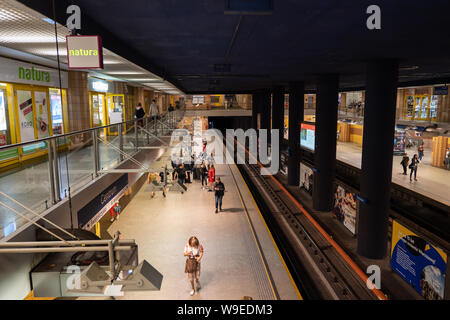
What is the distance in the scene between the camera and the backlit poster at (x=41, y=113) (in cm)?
1036

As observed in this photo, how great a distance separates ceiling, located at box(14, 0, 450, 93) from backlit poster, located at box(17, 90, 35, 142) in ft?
12.3

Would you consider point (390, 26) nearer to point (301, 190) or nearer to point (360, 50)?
point (360, 50)

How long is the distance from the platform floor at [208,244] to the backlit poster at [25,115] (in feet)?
12.2

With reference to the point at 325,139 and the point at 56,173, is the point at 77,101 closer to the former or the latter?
the point at 56,173

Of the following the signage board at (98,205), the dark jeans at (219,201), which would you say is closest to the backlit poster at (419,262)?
the dark jeans at (219,201)

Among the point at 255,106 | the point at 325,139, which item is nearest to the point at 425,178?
the point at 325,139

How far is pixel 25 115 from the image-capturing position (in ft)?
31.7

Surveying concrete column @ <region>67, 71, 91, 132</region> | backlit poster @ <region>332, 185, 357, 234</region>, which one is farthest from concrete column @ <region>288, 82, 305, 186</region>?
concrete column @ <region>67, 71, 91, 132</region>

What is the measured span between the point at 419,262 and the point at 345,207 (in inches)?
162

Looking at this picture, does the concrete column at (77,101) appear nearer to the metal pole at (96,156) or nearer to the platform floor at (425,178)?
the metal pole at (96,156)

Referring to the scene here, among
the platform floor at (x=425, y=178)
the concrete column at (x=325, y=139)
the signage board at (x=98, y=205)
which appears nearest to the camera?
the signage board at (x=98, y=205)

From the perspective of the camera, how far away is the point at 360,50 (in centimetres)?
723
